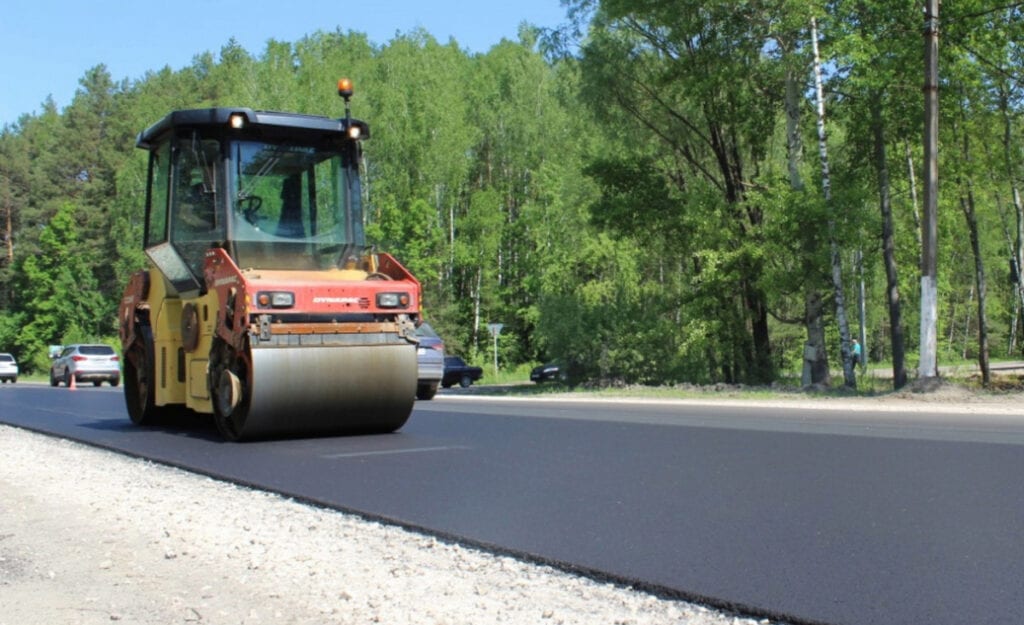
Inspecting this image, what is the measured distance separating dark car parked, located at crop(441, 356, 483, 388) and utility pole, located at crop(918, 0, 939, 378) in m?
21.5

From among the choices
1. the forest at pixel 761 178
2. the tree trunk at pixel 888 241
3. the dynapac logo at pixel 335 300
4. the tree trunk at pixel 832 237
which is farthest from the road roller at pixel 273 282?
the tree trunk at pixel 888 241

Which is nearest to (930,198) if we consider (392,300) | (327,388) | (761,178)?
(761,178)

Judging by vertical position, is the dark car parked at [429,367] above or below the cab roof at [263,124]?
below

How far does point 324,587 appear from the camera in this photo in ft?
15.7

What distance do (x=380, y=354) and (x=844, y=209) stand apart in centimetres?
1575

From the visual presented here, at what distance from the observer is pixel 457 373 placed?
39.7 metres

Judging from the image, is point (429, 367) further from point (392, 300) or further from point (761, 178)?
point (392, 300)

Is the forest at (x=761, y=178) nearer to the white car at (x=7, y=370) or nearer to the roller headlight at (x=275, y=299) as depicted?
the roller headlight at (x=275, y=299)

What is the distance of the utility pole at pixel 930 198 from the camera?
65.8 ft

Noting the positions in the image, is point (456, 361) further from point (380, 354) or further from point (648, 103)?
point (380, 354)

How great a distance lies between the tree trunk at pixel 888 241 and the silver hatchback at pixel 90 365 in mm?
28009

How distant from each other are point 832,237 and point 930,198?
3374mm

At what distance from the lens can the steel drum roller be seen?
10031 mm

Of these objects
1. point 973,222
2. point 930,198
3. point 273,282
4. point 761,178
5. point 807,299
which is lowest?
point 273,282
